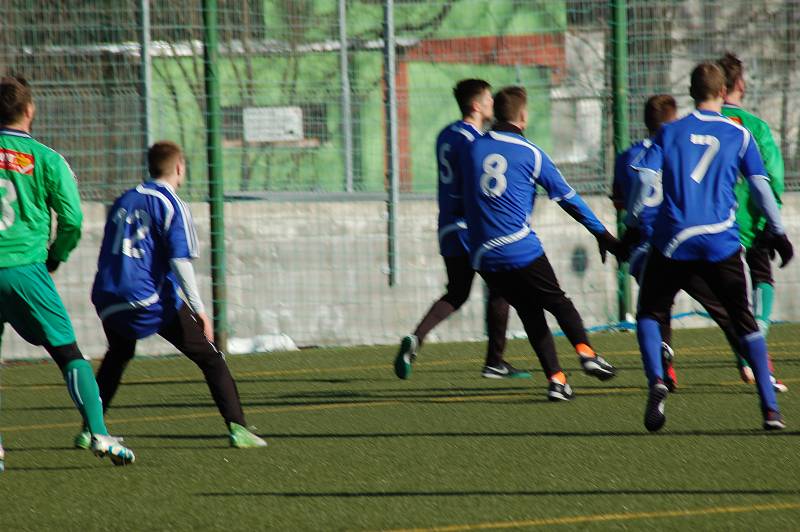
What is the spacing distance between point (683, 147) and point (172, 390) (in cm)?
450

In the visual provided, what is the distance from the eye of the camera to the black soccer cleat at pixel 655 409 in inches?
298

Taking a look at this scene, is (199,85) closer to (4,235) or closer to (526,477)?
(4,235)

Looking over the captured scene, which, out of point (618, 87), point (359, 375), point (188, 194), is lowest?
point (359, 375)

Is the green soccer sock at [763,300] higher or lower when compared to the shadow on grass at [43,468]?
higher

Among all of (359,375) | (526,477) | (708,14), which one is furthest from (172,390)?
(708,14)

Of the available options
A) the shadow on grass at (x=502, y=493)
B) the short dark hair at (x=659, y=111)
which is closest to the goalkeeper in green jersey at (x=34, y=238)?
the shadow on grass at (x=502, y=493)

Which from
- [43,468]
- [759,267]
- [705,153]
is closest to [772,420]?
[705,153]

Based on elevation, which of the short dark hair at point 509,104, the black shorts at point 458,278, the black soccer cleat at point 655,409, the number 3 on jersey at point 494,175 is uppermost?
the short dark hair at point 509,104

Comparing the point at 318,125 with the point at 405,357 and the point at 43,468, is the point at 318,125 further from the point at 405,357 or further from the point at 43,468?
the point at 43,468

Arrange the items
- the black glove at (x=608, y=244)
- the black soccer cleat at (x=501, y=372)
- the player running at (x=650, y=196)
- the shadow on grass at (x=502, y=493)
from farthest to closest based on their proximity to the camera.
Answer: the black soccer cleat at (x=501, y=372) < the player running at (x=650, y=196) < the black glove at (x=608, y=244) < the shadow on grass at (x=502, y=493)

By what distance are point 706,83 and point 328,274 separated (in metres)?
6.29

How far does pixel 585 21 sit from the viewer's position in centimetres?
1449

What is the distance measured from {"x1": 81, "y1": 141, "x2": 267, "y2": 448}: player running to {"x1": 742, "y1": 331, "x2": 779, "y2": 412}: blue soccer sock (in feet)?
8.62

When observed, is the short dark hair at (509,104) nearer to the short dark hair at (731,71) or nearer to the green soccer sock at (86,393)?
the short dark hair at (731,71)
